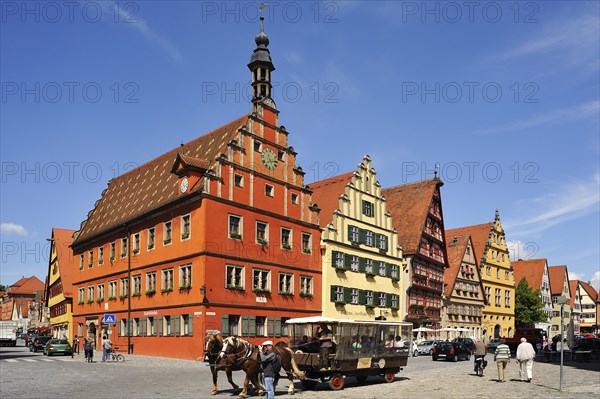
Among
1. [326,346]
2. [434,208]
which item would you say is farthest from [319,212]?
[326,346]

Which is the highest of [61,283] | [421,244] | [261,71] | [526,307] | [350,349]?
[261,71]

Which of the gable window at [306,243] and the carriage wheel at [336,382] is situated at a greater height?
the gable window at [306,243]

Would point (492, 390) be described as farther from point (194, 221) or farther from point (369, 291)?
point (369, 291)

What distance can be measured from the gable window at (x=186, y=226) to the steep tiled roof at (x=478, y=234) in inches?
1775

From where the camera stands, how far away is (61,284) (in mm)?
69750

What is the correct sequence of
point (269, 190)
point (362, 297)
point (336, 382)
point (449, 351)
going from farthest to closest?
1. point (362, 297)
2. point (269, 190)
3. point (449, 351)
4. point (336, 382)

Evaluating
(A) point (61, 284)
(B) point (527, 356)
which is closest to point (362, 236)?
(B) point (527, 356)

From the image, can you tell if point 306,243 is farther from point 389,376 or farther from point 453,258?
point 453,258

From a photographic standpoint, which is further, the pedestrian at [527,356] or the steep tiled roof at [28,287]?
the steep tiled roof at [28,287]

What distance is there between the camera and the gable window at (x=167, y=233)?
145 feet

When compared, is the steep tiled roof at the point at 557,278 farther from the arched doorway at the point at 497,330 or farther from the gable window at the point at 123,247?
the gable window at the point at 123,247

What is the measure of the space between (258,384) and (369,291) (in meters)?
34.8

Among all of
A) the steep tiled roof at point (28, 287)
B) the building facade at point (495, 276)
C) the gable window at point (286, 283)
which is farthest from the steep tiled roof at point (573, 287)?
the steep tiled roof at point (28, 287)

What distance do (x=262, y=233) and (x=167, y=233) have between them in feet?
21.4
